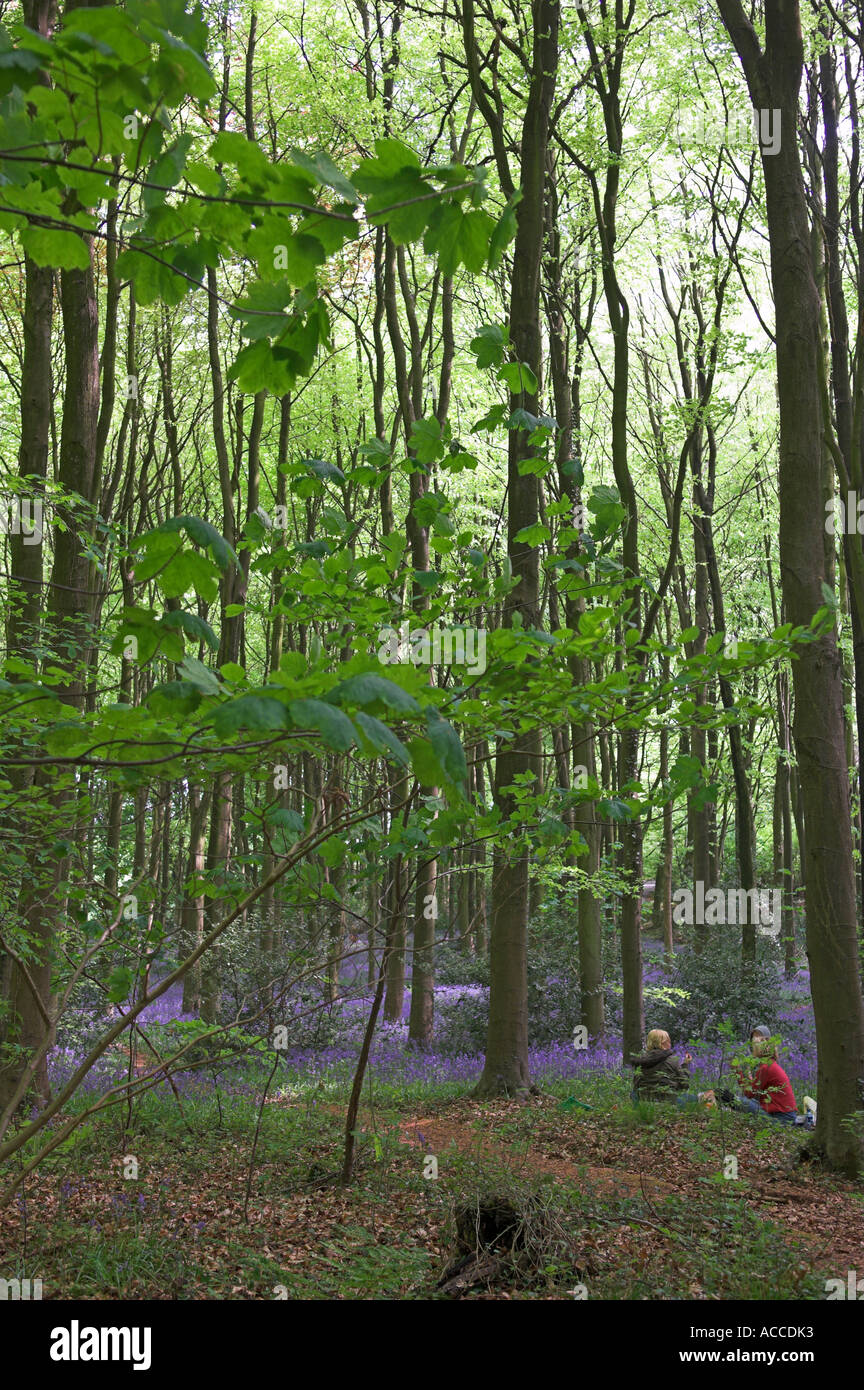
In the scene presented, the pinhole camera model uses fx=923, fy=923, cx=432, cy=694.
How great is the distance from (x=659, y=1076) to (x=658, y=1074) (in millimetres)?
21

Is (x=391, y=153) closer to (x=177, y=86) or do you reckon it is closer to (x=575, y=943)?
(x=177, y=86)

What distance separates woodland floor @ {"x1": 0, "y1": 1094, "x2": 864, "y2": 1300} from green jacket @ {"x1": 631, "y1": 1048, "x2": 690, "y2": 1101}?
809 millimetres

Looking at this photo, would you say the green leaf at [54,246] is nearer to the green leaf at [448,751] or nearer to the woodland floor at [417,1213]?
the green leaf at [448,751]

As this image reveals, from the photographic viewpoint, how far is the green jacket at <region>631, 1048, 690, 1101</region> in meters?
8.77

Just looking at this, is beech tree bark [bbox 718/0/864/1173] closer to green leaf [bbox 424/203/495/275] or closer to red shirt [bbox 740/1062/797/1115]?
red shirt [bbox 740/1062/797/1115]

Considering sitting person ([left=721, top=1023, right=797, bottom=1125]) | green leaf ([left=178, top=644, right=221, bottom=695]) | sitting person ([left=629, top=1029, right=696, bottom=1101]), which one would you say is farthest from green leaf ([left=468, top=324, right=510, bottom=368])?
sitting person ([left=629, top=1029, right=696, bottom=1101])

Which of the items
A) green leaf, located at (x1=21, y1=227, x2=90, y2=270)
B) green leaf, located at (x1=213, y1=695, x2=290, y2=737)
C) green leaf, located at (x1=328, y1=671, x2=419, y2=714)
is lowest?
green leaf, located at (x1=213, y1=695, x2=290, y2=737)

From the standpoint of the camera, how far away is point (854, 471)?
1068 centimetres

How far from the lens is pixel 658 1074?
29.2 ft

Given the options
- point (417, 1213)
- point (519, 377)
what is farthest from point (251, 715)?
point (417, 1213)

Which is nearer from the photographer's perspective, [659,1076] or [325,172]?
[325,172]

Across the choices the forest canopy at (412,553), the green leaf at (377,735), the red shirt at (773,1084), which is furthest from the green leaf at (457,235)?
the red shirt at (773,1084)

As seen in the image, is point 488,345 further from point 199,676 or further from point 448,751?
point 448,751

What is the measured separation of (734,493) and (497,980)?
1619cm
